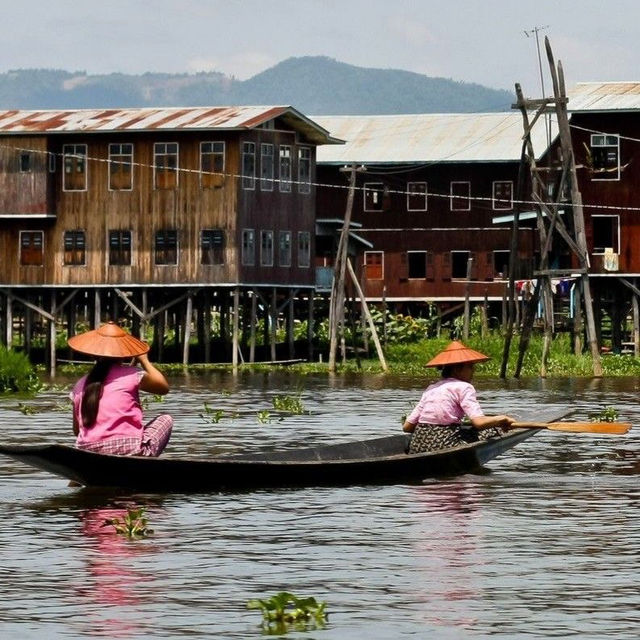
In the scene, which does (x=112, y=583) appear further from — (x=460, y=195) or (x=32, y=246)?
(x=460, y=195)

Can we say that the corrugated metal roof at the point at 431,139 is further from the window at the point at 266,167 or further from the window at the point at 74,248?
the window at the point at 74,248

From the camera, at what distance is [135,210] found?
56156 millimetres

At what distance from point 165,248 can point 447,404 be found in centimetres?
3724

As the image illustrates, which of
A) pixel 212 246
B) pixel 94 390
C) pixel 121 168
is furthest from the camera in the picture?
pixel 121 168

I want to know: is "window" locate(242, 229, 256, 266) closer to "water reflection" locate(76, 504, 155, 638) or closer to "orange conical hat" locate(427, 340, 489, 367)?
"orange conical hat" locate(427, 340, 489, 367)

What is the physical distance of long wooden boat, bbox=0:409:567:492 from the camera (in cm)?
1745

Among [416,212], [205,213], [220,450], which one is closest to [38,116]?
[205,213]

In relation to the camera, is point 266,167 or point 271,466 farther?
point 266,167

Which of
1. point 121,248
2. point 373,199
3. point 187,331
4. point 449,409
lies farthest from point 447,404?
point 373,199

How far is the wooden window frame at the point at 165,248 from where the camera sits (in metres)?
56.1

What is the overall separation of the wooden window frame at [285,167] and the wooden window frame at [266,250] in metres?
1.66

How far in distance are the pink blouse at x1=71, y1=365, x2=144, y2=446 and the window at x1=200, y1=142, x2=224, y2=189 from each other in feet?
125

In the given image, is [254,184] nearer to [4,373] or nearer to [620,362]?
[620,362]

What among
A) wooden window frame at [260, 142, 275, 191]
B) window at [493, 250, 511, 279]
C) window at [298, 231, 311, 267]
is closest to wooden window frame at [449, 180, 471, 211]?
window at [493, 250, 511, 279]
